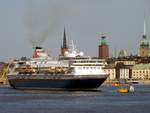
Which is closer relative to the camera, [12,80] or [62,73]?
[62,73]

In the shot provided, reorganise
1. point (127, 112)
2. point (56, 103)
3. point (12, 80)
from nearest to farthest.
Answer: point (127, 112)
point (56, 103)
point (12, 80)

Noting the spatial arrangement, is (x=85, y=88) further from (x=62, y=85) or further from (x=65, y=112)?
(x=65, y=112)

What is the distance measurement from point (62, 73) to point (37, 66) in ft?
39.8

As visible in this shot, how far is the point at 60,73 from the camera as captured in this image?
137m

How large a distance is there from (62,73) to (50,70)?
20.8 ft

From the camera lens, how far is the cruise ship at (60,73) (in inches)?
5217

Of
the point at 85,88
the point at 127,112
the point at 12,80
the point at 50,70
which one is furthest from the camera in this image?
the point at 12,80

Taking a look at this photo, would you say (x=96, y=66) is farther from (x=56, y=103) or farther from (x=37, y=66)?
(x=56, y=103)

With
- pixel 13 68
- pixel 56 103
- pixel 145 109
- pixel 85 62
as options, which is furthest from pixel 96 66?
pixel 145 109

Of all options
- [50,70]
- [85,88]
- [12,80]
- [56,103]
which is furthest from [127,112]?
[12,80]

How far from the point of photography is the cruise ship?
5217 inches

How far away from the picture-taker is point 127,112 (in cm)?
7769

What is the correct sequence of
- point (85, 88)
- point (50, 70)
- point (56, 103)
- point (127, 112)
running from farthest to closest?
point (50, 70)
point (85, 88)
point (56, 103)
point (127, 112)

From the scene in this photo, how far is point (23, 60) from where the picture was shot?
157 metres
